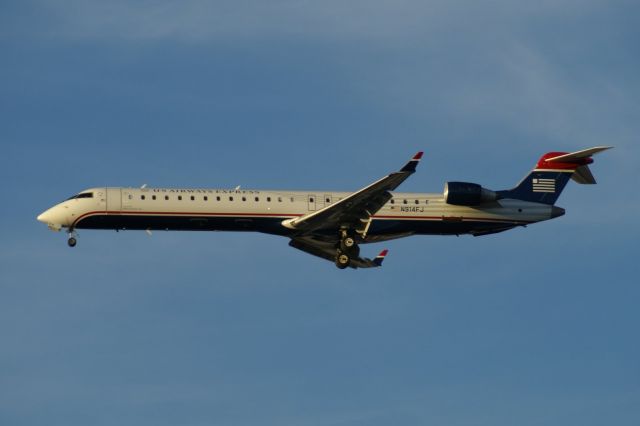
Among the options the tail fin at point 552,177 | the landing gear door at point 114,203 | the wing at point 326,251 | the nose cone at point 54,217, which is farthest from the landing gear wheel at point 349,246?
the nose cone at point 54,217

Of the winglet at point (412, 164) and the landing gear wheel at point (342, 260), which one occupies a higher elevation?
the winglet at point (412, 164)

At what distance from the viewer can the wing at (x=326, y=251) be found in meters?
57.2

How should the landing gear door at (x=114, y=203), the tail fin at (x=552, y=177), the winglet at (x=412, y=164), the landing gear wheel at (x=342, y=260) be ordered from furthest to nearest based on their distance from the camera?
the tail fin at (x=552, y=177)
the landing gear wheel at (x=342, y=260)
the landing gear door at (x=114, y=203)
the winglet at (x=412, y=164)

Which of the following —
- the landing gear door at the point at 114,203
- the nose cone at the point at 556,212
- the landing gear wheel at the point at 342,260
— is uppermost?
the landing gear door at the point at 114,203

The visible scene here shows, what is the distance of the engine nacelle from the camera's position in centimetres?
5538

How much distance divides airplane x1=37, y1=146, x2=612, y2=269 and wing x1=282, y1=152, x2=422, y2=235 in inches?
1.6

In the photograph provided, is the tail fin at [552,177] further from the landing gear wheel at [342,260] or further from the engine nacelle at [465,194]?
the landing gear wheel at [342,260]

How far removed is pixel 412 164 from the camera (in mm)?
48812

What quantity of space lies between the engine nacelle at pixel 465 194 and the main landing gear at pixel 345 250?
177 inches

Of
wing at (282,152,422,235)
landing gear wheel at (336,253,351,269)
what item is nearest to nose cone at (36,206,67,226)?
wing at (282,152,422,235)

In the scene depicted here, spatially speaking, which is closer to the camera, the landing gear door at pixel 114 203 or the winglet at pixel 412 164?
the winglet at pixel 412 164

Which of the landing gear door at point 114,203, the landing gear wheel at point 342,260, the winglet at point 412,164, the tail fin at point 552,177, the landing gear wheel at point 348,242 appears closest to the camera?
the winglet at point 412,164

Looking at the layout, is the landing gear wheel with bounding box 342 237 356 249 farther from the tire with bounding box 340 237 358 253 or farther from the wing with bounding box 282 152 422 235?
the wing with bounding box 282 152 422 235

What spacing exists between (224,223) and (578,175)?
16120 millimetres
